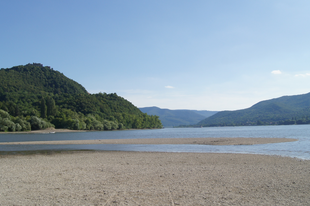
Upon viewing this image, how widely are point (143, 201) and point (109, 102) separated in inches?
7336

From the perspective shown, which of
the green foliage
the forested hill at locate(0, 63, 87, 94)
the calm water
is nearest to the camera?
the calm water

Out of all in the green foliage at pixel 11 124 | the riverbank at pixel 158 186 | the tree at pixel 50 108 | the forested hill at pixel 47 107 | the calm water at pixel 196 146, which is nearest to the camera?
the riverbank at pixel 158 186

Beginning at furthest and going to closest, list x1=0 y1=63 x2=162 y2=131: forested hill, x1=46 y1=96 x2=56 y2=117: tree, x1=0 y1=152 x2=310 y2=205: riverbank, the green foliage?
x1=46 y1=96 x2=56 y2=117: tree < x1=0 y1=63 x2=162 y2=131: forested hill < the green foliage < x1=0 y1=152 x2=310 y2=205: riverbank

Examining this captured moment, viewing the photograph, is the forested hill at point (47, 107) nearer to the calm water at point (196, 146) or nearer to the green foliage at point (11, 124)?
the green foliage at point (11, 124)

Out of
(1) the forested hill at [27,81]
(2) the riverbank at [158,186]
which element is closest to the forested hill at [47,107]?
(1) the forested hill at [27,81]

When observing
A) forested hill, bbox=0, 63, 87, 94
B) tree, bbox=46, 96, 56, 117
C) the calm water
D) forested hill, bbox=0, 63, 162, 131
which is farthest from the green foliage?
forested hill, bbox=0, 63, 87, 94

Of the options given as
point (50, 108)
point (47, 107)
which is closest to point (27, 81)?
point (47, 107)

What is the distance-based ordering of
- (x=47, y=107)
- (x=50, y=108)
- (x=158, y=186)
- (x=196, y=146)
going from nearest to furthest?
(x=158, y=186)
(x=196, y=146)
(x=50, y=108)
(x=47, y=107)

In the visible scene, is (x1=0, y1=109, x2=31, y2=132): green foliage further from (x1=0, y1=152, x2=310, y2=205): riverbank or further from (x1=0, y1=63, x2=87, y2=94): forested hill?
(x1=0, y1=152, x2=310, y2=205): riverbank

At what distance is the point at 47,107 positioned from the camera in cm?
12494

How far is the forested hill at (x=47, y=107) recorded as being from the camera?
104m

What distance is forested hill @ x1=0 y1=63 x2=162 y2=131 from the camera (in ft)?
340

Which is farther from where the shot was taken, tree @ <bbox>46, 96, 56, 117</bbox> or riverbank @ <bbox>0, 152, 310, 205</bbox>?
tree @ <bbox>46, 96, 56, 117</bbox>

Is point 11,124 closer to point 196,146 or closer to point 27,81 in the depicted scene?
point 196,146
